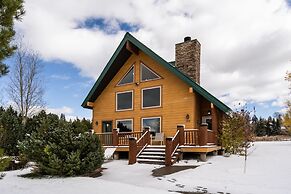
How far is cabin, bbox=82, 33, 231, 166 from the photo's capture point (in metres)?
13.9

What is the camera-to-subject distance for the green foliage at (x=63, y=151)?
10.1 m

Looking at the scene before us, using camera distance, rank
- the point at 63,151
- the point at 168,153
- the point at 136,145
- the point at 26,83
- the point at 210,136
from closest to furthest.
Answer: the point at 63,151 → the point at 168,153 → the point at 136,145 → the point at 210,136 → the point at 26,83

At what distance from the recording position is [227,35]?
16766 mm

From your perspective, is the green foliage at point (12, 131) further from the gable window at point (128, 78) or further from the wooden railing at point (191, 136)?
the wooden railing at point (191, 136)

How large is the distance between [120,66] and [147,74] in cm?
209

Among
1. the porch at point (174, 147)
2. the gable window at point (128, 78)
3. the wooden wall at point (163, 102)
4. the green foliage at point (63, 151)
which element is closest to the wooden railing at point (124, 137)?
the porch at point (174, 147)

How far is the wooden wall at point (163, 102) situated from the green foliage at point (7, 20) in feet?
38.4

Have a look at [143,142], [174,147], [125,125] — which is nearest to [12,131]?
[125,125]

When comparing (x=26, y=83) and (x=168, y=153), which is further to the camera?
(x=26, y=83)

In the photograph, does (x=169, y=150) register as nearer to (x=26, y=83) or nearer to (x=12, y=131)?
(x=12, y=131)

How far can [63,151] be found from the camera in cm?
1024

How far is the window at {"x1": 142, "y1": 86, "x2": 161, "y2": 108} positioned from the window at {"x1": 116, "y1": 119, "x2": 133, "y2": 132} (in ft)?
4.76

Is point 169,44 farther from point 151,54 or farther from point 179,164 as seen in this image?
point 179,164

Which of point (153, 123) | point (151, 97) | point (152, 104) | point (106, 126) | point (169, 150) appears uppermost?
point (151, 97)
